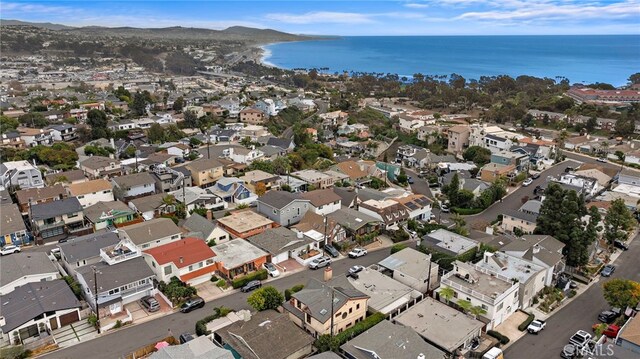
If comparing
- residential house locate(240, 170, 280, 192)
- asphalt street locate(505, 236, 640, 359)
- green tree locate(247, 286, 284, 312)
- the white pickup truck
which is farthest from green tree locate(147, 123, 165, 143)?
asphalt street locate(505, 236, 640, 359)

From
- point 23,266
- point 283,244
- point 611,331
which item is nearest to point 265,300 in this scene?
point 283,244

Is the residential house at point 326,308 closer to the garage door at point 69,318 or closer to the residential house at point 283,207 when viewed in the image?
the garage door at point 69,318

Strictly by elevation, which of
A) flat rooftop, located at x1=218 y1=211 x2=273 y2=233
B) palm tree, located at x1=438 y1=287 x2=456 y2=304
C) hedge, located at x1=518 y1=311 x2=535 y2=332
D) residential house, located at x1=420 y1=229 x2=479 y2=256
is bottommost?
hedge, located at x1=518 y1=311 x2=535 y2=332

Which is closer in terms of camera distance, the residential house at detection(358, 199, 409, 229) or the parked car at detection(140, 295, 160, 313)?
the parked car at detection(140, 295, 160, 313)

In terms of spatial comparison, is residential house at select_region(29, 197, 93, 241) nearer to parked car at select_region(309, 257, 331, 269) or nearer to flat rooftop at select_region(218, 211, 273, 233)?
flat rooftop at select_region(218, 211, 273, 233)

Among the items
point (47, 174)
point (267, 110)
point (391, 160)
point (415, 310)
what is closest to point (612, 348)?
point (415, 310)

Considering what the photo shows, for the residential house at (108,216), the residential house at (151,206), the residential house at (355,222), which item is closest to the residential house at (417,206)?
the residential house at (355,222)

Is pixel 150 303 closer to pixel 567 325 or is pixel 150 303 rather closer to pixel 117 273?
pixel 117 273
